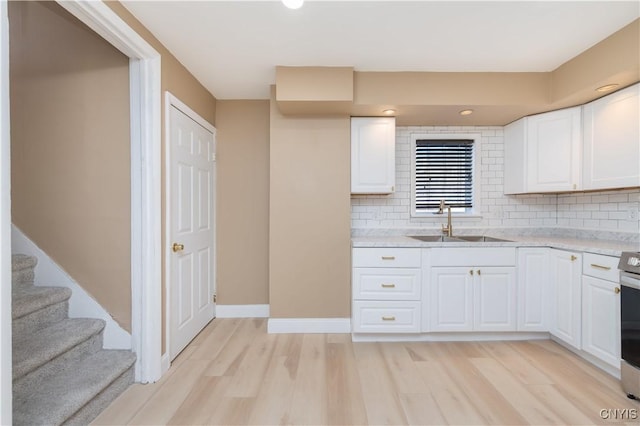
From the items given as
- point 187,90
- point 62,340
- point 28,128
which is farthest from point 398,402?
point 28,128

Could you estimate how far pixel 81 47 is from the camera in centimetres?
208

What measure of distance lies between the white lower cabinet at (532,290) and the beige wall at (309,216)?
155cm

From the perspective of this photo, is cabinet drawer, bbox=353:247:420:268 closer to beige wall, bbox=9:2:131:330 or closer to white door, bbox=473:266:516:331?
white door, bbox=473:266:516:331

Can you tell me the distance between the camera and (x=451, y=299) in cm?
268

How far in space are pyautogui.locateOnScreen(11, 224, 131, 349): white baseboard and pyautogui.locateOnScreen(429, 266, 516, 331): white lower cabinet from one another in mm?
2496

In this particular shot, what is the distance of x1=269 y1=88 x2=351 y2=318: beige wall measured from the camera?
→ 2902 millimetres

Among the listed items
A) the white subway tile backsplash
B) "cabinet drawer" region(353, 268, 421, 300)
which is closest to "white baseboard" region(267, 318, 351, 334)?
"cabinet drawer" region(353, 268, 421, 300)

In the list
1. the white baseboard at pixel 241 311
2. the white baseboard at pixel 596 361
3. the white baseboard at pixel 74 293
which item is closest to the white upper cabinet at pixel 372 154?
the white baseboard at pixel 241 311

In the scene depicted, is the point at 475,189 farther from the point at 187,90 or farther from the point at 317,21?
the point at 187,90

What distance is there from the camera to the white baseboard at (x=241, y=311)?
3322mm

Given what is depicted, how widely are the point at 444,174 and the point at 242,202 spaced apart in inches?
90.9

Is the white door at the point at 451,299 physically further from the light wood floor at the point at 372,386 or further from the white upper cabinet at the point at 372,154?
the white upper cabinet at the point at 372,154

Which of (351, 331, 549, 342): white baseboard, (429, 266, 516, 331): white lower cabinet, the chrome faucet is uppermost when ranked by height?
the chrome faucet

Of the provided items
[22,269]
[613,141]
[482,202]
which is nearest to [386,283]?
[482,202]
